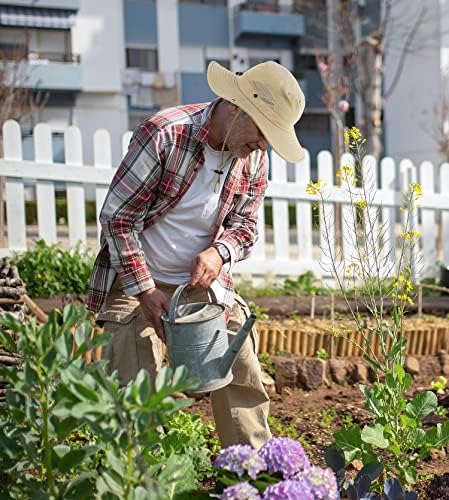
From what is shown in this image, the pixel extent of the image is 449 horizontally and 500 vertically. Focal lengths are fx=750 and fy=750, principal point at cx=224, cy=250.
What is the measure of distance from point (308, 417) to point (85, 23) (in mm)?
20668

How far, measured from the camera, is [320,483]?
5.39 feet

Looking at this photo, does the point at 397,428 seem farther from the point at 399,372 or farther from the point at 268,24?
the point at 268,24

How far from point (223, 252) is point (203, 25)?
72.1ft

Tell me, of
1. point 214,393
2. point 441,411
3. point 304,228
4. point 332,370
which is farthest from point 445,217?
point 214,393

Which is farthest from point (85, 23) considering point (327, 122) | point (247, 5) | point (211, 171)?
point (211, 171)

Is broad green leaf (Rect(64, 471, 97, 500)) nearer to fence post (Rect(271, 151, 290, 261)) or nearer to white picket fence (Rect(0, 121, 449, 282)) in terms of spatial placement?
white picket fence (Rect(0, 121, 449, 282))

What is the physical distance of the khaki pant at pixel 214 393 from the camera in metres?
2.53

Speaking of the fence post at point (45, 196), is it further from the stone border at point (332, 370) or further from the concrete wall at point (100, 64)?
the concrete wall at point (100, 64)

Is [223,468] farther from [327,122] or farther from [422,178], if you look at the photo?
[327,122]

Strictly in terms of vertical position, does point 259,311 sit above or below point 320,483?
below

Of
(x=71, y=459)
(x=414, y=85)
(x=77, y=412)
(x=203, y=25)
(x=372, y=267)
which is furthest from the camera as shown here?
(x=203, y=25)

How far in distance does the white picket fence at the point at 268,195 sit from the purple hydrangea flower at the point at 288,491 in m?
3.77

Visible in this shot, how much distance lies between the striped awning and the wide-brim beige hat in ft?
66.7

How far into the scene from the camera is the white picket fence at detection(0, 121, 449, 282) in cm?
583
